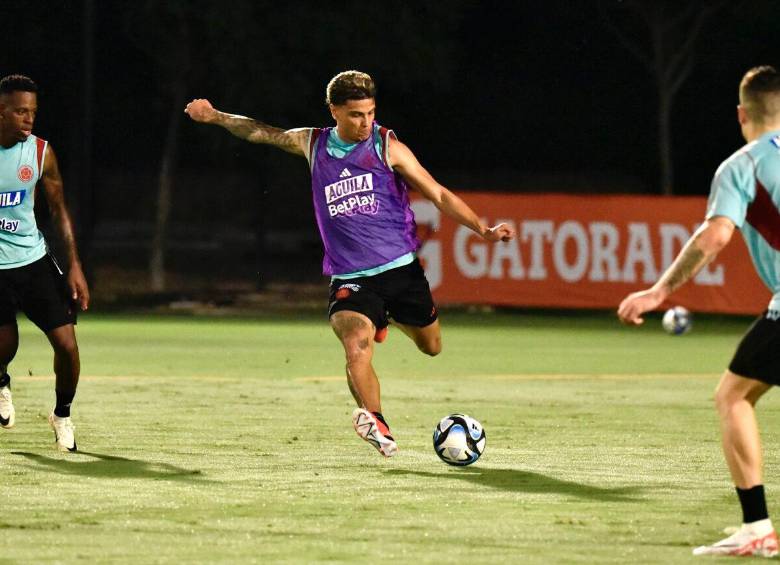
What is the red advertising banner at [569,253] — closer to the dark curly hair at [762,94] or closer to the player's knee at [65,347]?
the player's knee at [65,347]

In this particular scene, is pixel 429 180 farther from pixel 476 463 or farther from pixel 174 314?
pixel 174 314

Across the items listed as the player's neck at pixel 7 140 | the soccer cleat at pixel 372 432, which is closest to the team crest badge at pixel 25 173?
the player's neck at pixel 7 140

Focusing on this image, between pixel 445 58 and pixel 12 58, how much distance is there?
27.3 feet

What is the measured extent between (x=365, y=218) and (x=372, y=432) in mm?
1413

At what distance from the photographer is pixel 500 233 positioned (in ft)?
34.6

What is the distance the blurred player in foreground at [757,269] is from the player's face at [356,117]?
353 cm

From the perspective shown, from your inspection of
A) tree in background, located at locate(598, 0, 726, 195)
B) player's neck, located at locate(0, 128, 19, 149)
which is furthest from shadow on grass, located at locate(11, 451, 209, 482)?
tree in background, located at locate(598, 0, 726, 195)

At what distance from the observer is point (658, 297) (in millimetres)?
7473

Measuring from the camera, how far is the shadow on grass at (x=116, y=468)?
33.6ft

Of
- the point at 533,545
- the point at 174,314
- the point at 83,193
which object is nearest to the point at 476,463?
the point at 533,545

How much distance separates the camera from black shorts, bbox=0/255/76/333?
37.3 ft

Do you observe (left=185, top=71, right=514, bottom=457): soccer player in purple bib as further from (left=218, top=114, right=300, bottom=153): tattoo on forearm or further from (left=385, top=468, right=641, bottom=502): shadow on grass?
(left=385, top=468, right=641, bottom=502): shadow on grass

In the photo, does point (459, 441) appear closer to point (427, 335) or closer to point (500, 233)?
point (427, 335)

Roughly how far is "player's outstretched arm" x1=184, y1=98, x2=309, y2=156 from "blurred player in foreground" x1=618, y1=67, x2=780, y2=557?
408 cm
